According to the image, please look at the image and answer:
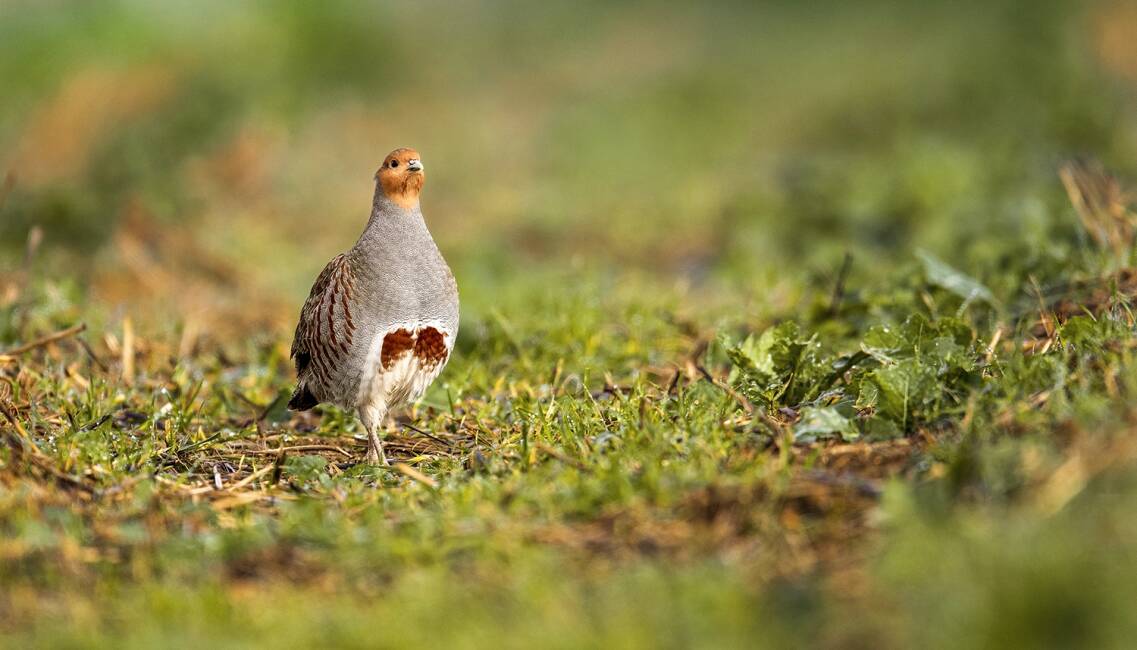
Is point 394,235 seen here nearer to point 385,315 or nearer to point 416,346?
point 385,315

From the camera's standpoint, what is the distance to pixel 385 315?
4262mm

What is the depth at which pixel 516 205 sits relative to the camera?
10141mm

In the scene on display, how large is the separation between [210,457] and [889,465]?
219 cm

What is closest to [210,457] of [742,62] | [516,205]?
[516,205]

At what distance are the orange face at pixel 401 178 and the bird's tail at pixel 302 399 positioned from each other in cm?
76

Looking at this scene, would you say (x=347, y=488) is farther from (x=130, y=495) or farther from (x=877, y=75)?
(x=877, y=75)

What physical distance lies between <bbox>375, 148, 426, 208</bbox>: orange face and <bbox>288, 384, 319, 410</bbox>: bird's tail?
2.50ft

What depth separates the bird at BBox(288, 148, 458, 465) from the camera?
426 cm

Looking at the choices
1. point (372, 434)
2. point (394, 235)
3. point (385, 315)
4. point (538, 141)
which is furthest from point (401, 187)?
point (538, 141)

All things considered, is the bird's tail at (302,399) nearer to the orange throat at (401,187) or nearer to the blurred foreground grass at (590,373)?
the blurred foreground grass at (590,373)

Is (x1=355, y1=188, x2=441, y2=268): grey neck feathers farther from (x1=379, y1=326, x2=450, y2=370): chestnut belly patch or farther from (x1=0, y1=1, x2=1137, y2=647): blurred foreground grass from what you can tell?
(x1=0, y1=1, x2=1137, y2=647): blurred foreground grass

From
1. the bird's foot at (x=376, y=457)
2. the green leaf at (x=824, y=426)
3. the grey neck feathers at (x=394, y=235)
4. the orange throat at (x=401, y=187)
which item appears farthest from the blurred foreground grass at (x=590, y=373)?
the orange throat at (x=401, y=187)

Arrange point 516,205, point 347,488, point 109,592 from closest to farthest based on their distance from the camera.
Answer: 1. point 109,592
2. point 347,488
3. point 516,205

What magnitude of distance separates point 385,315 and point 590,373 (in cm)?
100
